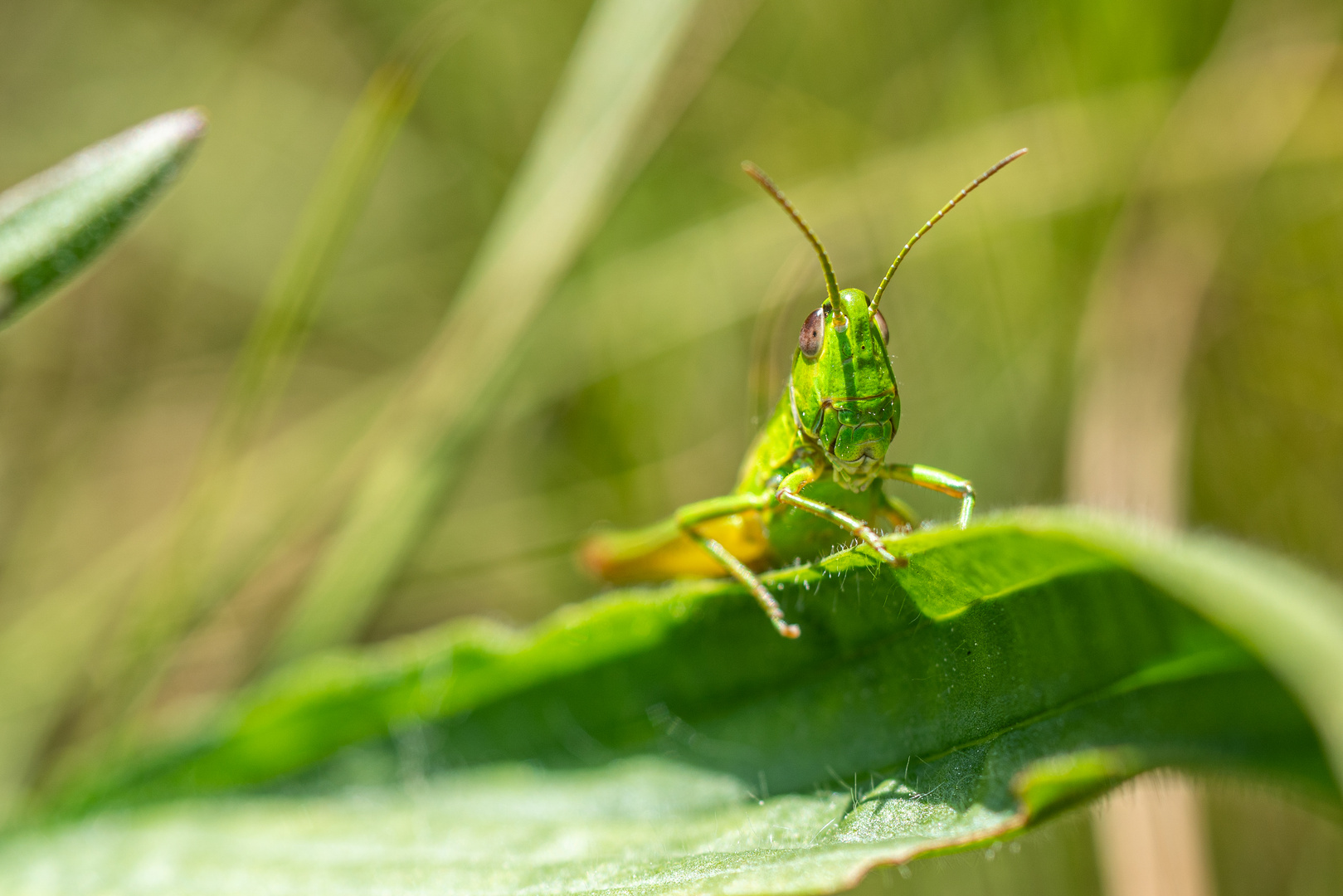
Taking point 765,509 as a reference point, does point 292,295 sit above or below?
above

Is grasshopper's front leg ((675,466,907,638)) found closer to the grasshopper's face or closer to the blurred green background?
the grasshopper's face

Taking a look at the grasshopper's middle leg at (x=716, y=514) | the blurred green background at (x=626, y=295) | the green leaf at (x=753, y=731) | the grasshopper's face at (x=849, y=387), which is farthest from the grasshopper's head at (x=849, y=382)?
the blurred green background at (x=626, y=295)

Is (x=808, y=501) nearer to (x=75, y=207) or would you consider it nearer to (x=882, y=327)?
(x=882, y=327)

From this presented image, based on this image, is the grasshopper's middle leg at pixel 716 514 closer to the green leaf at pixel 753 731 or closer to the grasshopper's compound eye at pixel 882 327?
the green leaf at pixel 753 731

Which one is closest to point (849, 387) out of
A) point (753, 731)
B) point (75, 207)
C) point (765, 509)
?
point (765, 509)

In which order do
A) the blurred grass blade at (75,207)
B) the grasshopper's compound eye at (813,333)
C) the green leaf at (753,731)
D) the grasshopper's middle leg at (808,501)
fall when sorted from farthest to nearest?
1. the grasshopper's compound eye at (813,333)
2. the grasshopper's middle leg at (808,501)
3. the blurred grass blade at (75,207)
4. the green leaf at (753,731)
